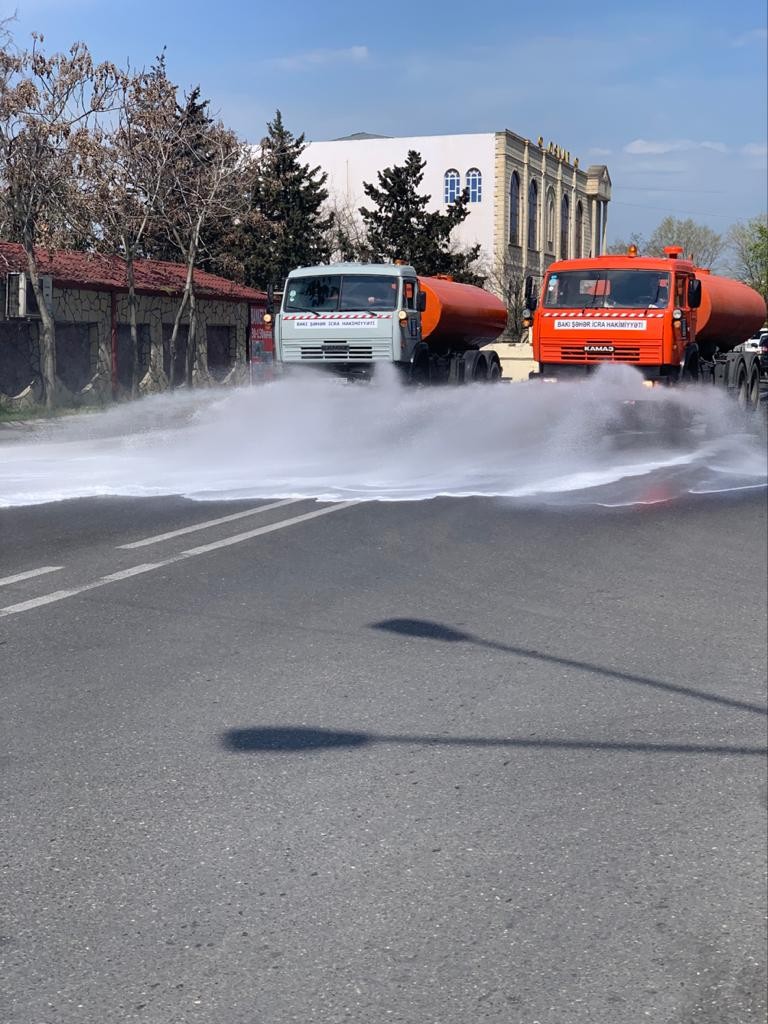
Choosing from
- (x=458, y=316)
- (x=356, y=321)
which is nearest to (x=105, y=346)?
(x=458, y=316)

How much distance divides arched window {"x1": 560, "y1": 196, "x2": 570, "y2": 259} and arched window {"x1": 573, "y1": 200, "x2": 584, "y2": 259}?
1882mm

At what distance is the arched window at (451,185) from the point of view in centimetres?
7988

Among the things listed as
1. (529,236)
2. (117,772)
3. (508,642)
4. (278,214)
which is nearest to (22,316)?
(508,642)

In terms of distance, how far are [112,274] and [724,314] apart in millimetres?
17199

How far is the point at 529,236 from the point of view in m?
83.5

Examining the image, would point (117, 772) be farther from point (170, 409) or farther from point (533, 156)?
point (533, 156)

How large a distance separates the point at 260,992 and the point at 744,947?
1.52 meters

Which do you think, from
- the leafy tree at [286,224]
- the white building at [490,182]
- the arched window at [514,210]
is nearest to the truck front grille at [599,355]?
the leafy tree at [286,224]

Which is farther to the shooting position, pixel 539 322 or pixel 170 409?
pixel 170 409

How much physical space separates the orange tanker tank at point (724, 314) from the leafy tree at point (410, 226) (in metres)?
31.7

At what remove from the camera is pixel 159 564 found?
374 inches

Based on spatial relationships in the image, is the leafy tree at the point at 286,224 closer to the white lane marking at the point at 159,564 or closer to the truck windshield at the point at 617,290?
the truck windshield at the point at 617,290

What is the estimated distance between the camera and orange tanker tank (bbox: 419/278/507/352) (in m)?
25.0

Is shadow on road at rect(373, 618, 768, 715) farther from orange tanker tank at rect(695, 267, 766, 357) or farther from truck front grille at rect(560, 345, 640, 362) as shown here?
orange tanker tank at rect(695, 267, 766, 357)
